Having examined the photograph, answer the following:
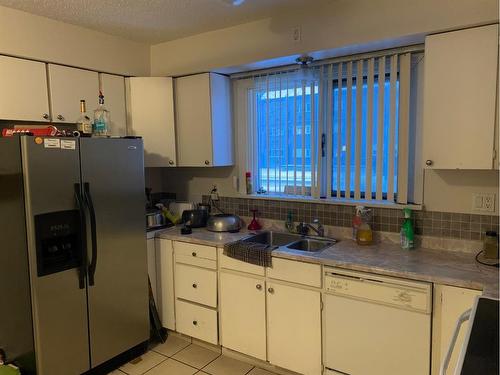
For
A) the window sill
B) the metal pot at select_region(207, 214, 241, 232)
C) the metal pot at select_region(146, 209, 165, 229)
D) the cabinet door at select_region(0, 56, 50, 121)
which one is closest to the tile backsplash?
the window sill

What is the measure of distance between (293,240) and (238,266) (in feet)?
1.66

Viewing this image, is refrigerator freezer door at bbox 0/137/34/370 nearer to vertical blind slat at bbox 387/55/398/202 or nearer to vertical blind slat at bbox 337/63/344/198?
vertical blind slat at bbox 337/63/344/198

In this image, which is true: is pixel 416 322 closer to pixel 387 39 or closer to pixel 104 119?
pixel 387 39

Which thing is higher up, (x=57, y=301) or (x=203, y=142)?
(x=203, y=142)

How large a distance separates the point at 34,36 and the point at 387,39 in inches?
90.0

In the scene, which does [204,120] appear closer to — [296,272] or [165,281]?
[165,281]

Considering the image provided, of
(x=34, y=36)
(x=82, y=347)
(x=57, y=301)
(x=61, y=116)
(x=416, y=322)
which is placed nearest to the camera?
(x=416, y=322)

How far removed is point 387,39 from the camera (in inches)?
87.7

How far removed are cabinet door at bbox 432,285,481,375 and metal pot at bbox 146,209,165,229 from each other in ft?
6.79

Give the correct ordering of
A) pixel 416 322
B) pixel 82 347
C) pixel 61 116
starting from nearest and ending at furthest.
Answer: pixel 416 322, pixel 82 347, pixel 61 116

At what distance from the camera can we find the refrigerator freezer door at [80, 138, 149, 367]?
2418 mm

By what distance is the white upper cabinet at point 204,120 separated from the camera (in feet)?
9.87

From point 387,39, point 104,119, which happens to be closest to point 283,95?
point 387,39

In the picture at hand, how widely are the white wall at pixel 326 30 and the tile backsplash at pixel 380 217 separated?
108 cm
